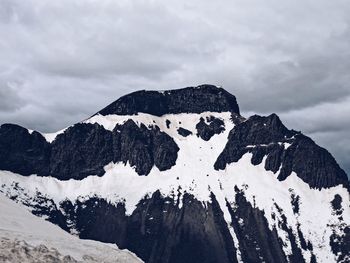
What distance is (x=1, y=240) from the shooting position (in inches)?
7539

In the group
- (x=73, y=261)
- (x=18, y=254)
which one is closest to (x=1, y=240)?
(x=18, y=254)

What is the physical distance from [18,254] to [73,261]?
18389 millimetres

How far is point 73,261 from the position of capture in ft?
646

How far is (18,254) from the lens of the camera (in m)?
185

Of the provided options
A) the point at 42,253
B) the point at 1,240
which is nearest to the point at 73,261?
the point at 42,253

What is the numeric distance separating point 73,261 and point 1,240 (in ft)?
72.2

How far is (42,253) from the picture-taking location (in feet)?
630

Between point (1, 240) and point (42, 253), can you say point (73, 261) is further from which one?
point (1, 240)

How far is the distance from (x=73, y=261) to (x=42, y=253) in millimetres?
10072

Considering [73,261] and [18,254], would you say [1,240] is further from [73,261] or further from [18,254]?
[73,261]
